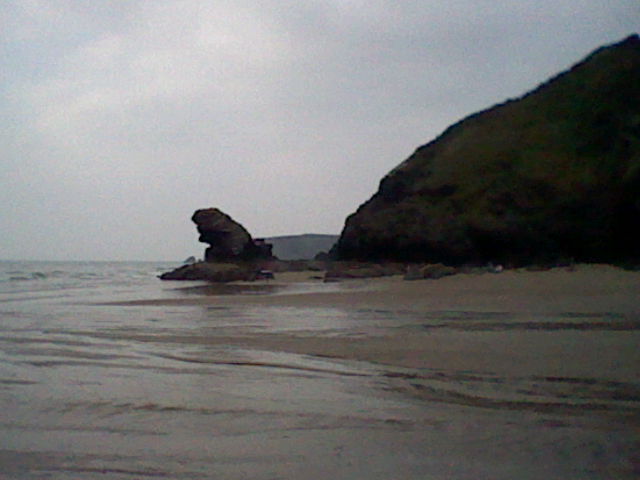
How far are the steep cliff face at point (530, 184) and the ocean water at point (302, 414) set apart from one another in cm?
1514

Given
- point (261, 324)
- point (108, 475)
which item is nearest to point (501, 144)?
point (261, 324)

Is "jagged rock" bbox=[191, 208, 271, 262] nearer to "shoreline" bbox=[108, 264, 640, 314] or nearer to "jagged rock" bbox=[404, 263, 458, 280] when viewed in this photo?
"jagged rock" bbox=[404, 263, 458, 280]

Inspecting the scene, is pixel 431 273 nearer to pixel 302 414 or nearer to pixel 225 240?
pixel 302 414

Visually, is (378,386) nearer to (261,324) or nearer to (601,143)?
(261,324)

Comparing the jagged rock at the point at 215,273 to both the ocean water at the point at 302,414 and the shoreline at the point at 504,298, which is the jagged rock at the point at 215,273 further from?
the ocean water at the point at 302,414

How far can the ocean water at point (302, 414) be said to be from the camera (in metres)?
1.91

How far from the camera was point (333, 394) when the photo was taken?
9.50 feet

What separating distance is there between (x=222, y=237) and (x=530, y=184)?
13.9 m

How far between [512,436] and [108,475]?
1553 millimetres

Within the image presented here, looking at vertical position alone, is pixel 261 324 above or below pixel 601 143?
below

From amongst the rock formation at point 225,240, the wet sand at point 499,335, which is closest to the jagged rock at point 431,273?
the wet sand at point 499,335

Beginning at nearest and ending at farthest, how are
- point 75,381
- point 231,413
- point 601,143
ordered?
point 231,413
point 75,381
point 601,143

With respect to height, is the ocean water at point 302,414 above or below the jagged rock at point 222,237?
below

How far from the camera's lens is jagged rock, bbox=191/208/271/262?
25.4 meters
